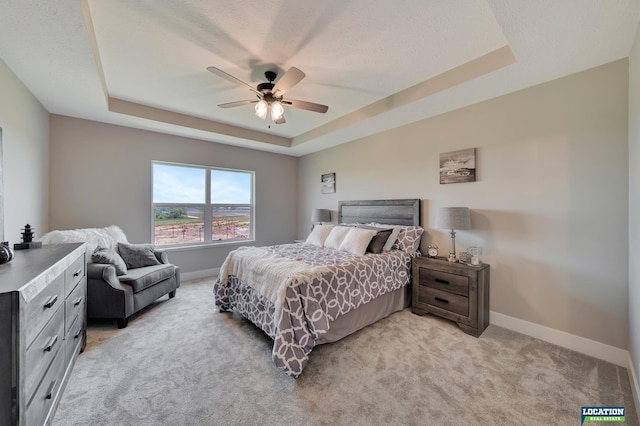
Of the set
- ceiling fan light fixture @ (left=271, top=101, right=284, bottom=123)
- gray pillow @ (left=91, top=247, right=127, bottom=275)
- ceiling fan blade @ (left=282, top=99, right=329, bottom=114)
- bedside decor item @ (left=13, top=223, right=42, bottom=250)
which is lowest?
gray pillow @ (left=91, top=247, right=127, bottom=275)

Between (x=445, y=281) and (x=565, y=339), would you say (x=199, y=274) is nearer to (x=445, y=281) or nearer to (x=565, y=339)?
(x=445, y=281)

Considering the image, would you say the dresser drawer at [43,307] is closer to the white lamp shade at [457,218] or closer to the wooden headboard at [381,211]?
the white lamp shade at [457,218]

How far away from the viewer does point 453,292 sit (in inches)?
104

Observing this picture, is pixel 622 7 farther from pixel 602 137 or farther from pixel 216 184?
pixel 216 184

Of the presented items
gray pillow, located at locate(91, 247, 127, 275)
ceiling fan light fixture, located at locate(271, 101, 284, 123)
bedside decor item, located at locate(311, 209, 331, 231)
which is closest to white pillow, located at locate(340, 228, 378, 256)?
bedside decor item, located at locate(311, 209, 331, 231)

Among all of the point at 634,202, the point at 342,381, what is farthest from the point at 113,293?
the point at 634,202

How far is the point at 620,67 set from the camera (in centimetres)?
202

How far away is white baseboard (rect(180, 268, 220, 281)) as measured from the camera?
4.23 metres

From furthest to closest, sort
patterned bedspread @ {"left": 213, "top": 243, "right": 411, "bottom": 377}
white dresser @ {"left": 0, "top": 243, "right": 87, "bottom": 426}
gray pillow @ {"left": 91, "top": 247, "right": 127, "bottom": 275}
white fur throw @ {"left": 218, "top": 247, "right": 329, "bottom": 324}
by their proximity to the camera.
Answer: gray pillow @ {"left": 91, "top": 247, "right": 127, "bottom": 275}, white fur throw @ {"left": 218, "top": 247, "right": 329, "bottom": 324}, patterned bedspread @ {"left": 213, "top": 243, "right": 411, "bottom": 377}, white dresser @ {"left": 0, "top": 243, "right": 87, "bottom": 426}

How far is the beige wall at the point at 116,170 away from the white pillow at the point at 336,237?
226 centimetres

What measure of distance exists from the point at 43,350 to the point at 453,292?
127 inches

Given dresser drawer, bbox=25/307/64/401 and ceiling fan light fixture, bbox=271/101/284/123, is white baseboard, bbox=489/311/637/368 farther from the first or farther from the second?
dresser drawer, bbox=25/307/64/401

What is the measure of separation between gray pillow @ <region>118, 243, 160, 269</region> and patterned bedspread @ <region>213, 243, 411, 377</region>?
108 centimetres

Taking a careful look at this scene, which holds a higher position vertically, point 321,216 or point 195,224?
point 321,216
